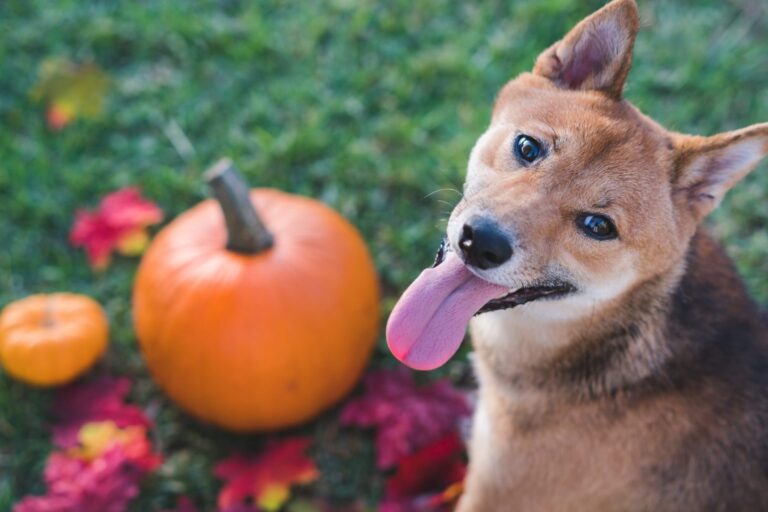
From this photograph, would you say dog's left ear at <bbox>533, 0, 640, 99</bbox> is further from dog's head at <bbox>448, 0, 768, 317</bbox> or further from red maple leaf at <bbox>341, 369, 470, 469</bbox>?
red maple leaf at <bbox>341, 369, 470, 469</bbox>

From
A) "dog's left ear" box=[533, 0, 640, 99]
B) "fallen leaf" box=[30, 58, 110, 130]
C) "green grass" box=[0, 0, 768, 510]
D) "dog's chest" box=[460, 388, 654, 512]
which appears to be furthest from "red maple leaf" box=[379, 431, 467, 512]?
"fallen leaf" box=[30, 58, 110, 130]

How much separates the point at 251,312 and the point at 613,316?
149 centimetres

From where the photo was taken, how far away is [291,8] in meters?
5.41

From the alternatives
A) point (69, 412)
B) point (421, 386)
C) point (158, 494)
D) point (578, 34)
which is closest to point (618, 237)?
point (578, 34)

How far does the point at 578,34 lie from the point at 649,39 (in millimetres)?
2767

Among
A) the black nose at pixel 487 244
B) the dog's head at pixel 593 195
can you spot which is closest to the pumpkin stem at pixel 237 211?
the dog's head at pixel 593 195

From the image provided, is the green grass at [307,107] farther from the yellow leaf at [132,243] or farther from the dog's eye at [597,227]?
the dog's eye at [597,227]

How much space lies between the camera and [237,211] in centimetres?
329

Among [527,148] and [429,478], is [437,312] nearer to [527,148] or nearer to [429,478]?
[527,148]

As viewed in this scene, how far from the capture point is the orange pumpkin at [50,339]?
3516 mm

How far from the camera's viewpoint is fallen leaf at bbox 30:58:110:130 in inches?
188

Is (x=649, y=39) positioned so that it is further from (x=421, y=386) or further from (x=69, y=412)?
(x=69, y=412)

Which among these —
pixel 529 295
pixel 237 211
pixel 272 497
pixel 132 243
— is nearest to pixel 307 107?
pixel 132 243

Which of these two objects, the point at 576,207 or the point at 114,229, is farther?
the point at 114,229
